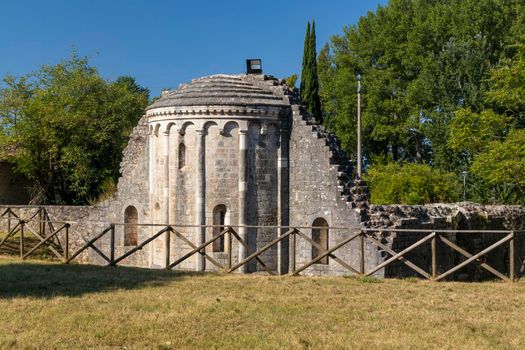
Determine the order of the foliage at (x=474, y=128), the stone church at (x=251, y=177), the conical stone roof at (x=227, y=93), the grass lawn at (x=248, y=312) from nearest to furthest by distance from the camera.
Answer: the grass lawn at (x=248, y=312) → the stone church at (x=251, y=177) → the conical stone roof at (x=227, y=93) → the foliage at (x=474, y=128)

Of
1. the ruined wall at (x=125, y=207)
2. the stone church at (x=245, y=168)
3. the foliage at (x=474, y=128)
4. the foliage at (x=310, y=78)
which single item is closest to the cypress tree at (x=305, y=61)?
the foliage at (x=310, y=78)

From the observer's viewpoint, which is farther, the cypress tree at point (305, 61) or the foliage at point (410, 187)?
the cypress tree at point (305, 61)

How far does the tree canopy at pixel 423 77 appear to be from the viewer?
4331 centimetres

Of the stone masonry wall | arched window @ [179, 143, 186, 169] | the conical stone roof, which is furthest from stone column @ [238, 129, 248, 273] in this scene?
the stone masonry wall

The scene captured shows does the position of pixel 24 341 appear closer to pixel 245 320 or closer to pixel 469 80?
pixel 245 320

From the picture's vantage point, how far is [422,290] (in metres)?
15.4

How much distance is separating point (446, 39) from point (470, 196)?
9.97 meters

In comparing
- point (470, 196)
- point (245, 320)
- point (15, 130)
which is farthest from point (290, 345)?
point (470, 196)

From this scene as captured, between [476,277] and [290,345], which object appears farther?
[476,277]

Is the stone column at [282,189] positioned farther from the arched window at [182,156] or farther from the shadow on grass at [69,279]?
the shadow on grass at [69,279]

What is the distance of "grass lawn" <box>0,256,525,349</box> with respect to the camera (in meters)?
10.7

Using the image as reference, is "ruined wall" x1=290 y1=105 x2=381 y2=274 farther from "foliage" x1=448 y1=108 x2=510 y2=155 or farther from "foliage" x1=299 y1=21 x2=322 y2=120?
"foliage" x1=299 y1=21 x2=322 y2=120

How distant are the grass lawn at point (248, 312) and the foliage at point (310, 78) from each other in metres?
25.2

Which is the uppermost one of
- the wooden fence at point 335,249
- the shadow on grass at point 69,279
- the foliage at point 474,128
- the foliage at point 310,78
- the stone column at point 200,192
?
the foliage at point 310,78
